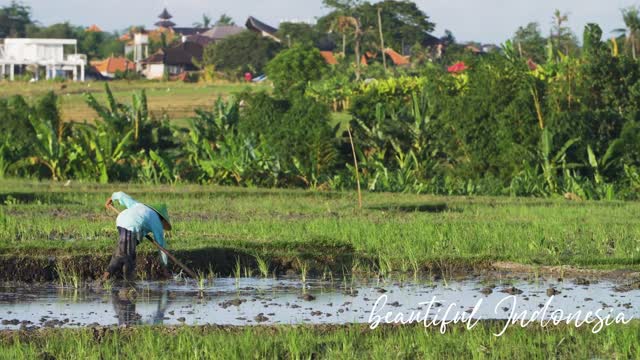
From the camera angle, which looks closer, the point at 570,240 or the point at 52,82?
the point at 570,240

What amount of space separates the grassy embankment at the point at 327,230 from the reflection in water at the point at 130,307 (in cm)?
89

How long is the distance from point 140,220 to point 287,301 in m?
1.31

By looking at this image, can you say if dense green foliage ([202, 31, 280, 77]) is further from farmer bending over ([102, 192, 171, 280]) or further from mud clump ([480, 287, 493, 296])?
mud clump ([480, 287, 493, 296])

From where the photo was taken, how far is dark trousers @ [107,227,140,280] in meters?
9.37

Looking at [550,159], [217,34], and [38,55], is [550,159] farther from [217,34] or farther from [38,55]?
[217,34]

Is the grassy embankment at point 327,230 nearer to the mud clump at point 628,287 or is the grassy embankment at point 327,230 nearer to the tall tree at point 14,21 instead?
the mud clump at point 628,287

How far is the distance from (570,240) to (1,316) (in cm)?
580

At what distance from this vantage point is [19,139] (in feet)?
68.2

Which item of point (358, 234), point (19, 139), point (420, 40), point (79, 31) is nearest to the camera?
point (358, 234)

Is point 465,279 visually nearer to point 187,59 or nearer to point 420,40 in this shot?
point 420,40

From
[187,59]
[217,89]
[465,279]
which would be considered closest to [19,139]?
[465,279]

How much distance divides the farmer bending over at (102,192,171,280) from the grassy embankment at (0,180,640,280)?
579 millimetres

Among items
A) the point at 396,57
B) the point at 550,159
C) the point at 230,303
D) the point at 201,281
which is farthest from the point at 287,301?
the point at 396,57

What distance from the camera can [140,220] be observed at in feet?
30.6
